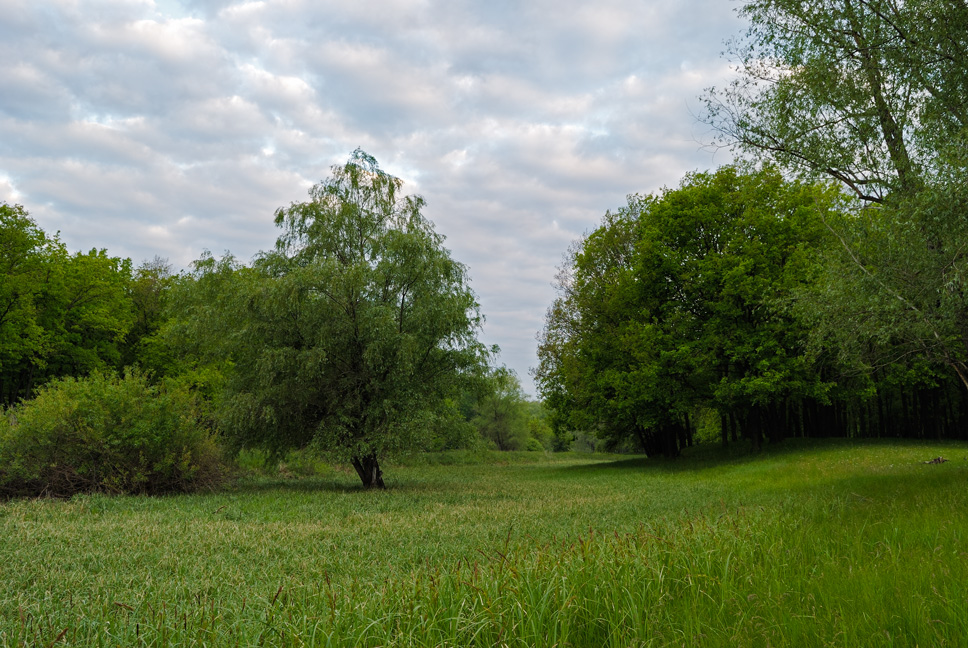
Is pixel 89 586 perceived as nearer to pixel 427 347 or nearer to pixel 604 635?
pixel 604 635

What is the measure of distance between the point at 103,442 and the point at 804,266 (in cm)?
2789

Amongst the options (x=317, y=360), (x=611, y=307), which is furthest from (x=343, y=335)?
(x=611, y=307)

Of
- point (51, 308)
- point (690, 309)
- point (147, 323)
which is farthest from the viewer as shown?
point (147, 323)

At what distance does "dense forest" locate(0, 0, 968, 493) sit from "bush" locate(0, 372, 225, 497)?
0.07 metres

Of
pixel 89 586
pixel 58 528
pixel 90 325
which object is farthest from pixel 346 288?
pixel 90 325

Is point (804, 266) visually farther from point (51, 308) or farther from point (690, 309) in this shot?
point (51, 308)

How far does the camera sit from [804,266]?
26547 mm

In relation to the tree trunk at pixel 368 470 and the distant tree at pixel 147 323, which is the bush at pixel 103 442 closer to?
the tree trunk at pixel 368 470

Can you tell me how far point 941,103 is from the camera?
35.0 feet

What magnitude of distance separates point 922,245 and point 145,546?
13.8 m

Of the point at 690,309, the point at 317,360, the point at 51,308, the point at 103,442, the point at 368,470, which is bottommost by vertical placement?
the point at 368,470

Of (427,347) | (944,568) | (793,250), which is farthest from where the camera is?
(793,250)

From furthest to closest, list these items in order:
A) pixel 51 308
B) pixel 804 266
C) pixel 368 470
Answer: pixel 51 308 → pixel 804 266 → pixel 368 470

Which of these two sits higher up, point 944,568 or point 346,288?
point 346,288
